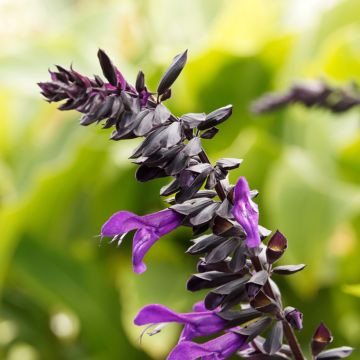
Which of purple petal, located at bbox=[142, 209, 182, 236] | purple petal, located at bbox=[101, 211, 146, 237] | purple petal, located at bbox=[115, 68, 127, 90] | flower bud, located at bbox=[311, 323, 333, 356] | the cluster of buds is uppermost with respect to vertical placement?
the cluster of buds

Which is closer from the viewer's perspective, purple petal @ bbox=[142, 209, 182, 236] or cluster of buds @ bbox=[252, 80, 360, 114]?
purple petal @ bbox=[142, 209, 182, 236]

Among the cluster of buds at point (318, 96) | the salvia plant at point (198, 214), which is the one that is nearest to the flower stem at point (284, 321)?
the salvia plant at point (198, 214)

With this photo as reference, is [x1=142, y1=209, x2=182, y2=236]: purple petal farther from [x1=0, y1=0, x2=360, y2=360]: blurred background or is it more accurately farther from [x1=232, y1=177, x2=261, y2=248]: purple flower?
[x1=0, y1=0, x2=360, y2=360]: blurred background

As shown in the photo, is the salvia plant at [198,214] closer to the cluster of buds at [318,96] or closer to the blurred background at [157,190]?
the cluster of buds at [318,96]

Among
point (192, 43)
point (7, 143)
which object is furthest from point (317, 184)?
point (7, 143)

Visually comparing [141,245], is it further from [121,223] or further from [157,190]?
[157,190]

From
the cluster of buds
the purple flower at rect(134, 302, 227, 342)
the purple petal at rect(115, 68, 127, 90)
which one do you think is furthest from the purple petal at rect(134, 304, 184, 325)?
the cluster of buds
